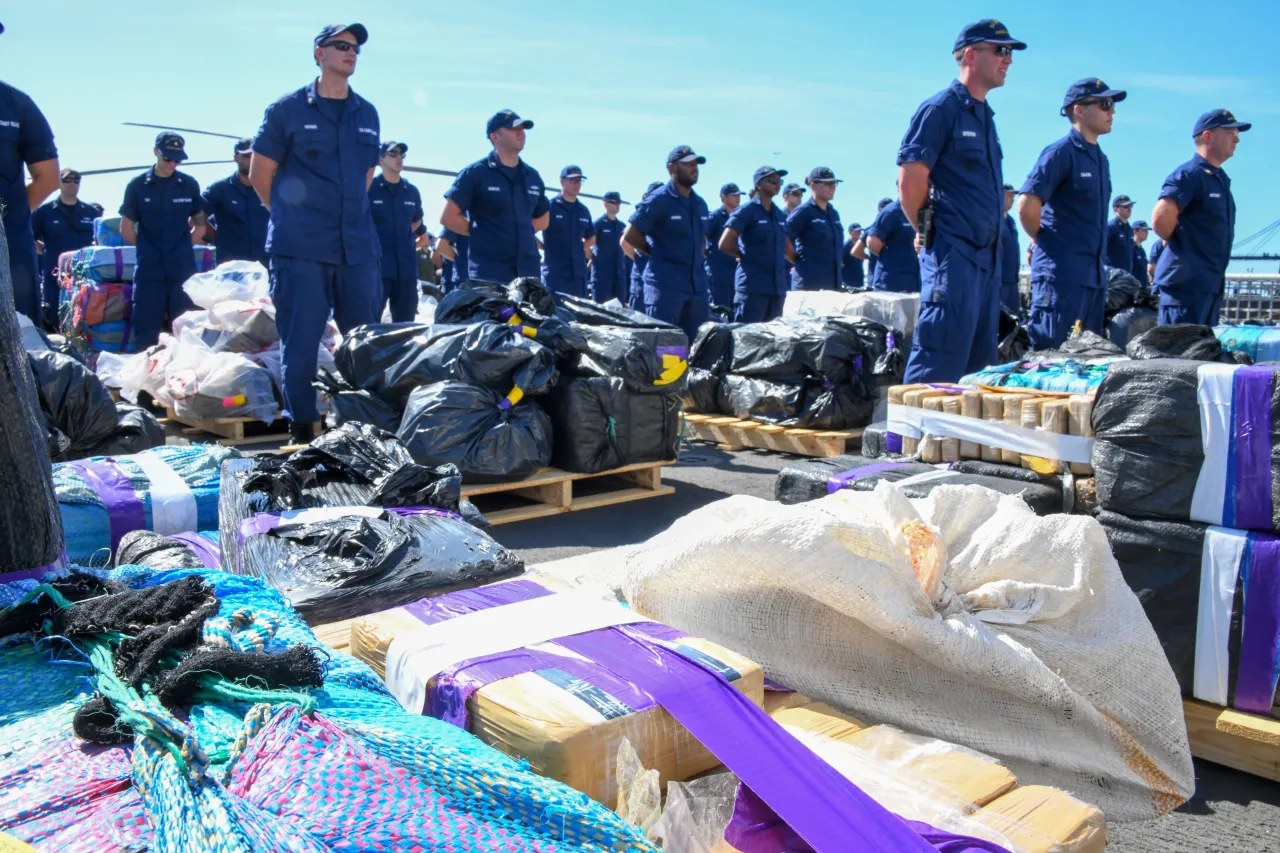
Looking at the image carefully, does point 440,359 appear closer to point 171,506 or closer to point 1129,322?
point 171,506

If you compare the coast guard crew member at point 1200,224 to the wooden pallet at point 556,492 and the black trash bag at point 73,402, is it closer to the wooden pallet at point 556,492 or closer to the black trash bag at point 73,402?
the wooden pallet at point 556,492

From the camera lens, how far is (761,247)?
9922 mm

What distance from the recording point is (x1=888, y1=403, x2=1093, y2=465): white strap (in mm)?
2654

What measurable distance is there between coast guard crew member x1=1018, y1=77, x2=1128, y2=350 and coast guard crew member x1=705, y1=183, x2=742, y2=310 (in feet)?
23.3

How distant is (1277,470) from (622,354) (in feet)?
9.57

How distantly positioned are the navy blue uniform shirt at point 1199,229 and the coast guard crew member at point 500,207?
4.78 meters

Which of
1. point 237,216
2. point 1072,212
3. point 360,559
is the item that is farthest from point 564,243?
point 360,559

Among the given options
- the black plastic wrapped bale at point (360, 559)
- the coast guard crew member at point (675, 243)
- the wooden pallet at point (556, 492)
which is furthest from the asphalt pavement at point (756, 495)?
the coast guard crew member at point (675, 243)

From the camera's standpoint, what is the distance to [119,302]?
30.3 ft

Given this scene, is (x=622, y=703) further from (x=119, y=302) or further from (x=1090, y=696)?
(x=119, y=302)

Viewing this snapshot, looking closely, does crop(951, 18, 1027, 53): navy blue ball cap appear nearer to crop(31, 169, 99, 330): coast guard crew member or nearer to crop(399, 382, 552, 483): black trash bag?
crop(399, 382, 552, 483): black trash bag

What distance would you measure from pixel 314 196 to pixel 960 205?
3.52 m

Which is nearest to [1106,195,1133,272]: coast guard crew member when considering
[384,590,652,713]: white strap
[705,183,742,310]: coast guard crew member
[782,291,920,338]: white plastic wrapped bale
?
[705,183,742,310]: coast guard crew member

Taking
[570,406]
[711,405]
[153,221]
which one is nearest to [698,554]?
[570,406]
